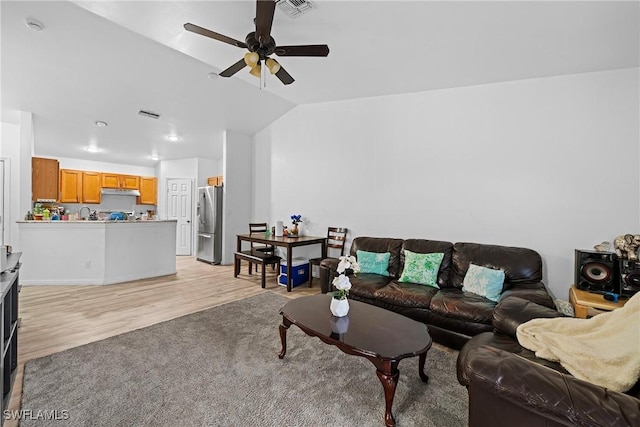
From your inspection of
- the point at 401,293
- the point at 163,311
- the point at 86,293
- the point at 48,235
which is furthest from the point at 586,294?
the point at 48,235

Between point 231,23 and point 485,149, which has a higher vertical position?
point 231,23

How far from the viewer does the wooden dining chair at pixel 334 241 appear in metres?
4.64

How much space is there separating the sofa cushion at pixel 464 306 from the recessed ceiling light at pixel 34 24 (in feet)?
15.4

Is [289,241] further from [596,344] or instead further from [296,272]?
[596,344]

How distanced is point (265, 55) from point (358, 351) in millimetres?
2405

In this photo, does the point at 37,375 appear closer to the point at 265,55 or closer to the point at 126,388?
the point at 126,388

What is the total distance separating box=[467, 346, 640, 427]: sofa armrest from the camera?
3.28ft

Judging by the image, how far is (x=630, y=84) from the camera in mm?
2861

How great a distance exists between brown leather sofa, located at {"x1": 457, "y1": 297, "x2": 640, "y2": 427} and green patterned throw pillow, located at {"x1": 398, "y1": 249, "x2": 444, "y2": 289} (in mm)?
2004

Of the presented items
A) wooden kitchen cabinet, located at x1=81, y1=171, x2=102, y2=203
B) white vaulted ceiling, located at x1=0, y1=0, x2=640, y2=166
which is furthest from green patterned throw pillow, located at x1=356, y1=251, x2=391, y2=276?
wooden kitchen cabinet, located at x1=81, y1=171, x2=102, y2=203

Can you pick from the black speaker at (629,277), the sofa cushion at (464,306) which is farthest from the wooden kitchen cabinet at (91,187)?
the black speaker at (629,277)

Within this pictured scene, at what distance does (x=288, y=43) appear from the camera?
3168 mm

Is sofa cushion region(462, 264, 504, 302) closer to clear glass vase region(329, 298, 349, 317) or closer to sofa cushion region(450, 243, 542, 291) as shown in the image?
sofa cushion region(450, 243, 542, 291)

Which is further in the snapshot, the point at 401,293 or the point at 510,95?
the point at 510,95
